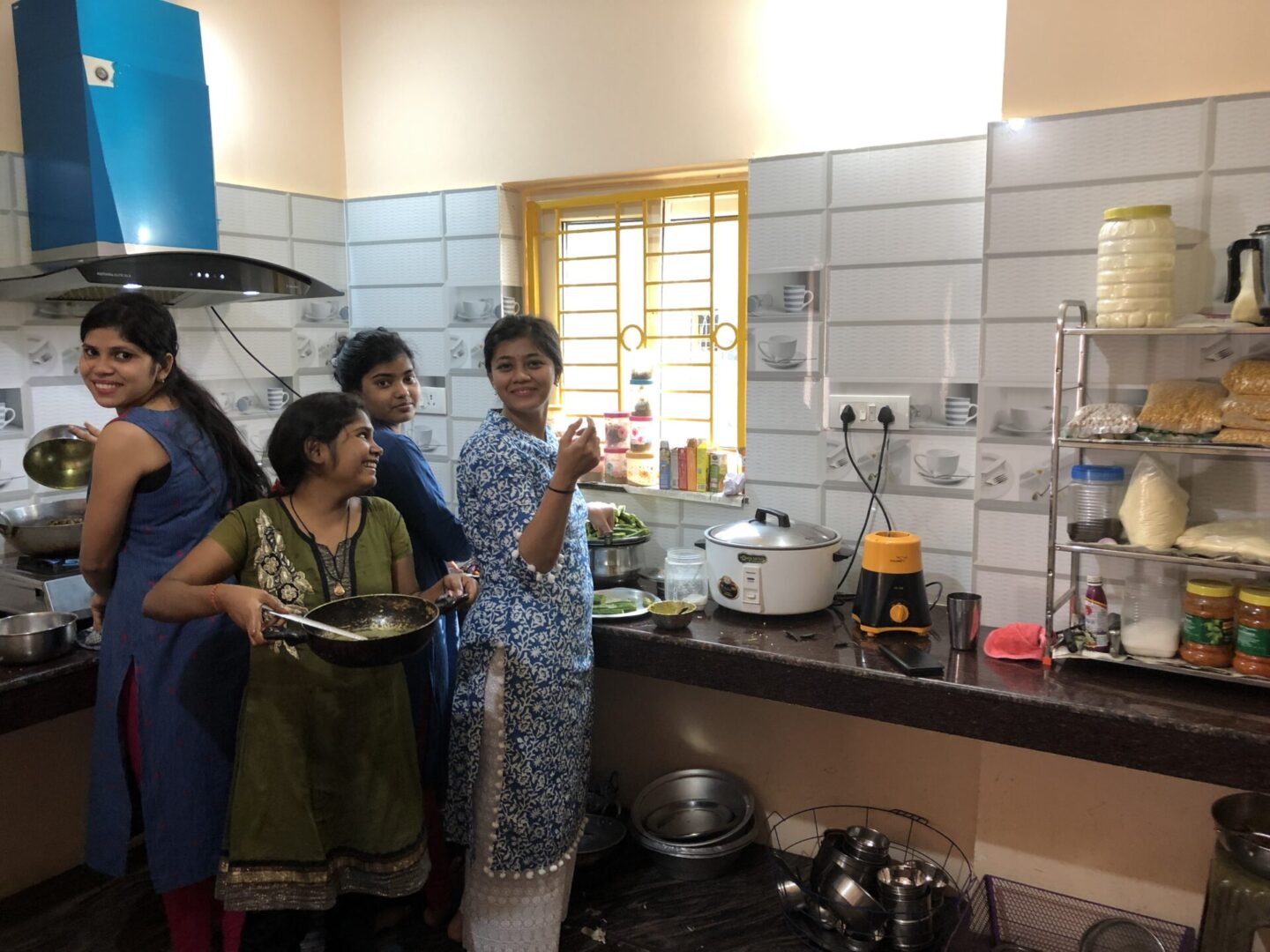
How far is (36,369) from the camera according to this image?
7.97 feet

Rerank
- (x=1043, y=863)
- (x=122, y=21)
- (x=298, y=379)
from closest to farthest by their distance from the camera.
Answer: (x=1043, y=863) → (x=122, y=21) → (x=298, y=379)

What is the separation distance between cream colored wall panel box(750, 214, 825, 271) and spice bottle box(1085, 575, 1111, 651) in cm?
99

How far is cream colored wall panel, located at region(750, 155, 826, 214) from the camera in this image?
92.3 inches

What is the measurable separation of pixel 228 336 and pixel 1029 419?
2.25 meters

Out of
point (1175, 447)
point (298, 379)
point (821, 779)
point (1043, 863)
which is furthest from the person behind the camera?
point (298, 379)

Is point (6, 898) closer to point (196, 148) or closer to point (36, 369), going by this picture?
point (36, 369)

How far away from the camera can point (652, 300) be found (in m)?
2.80

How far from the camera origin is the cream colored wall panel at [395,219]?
299cm

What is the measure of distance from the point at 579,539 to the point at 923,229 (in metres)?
1.10

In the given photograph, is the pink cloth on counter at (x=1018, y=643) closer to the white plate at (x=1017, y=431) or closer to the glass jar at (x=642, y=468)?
the white plate at (x=1017, y=431)

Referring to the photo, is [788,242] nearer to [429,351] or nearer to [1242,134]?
[1242,134]

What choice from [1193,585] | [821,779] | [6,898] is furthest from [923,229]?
[6,898]

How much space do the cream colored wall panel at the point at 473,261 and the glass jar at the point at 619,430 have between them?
558 mm

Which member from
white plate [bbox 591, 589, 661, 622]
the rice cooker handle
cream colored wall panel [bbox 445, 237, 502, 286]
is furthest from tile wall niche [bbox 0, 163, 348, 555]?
the rice cooker handle
